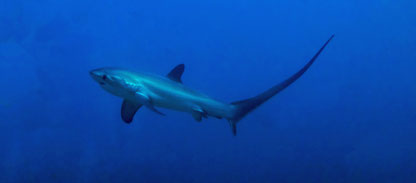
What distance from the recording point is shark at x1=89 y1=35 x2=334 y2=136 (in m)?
3.43

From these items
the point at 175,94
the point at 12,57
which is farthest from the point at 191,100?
the point at 12,57

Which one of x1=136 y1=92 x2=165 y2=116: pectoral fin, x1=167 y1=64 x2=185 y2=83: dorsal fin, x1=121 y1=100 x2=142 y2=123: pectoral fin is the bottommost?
x1=136 y1=92 x2=165 y2=116: pectoral fin

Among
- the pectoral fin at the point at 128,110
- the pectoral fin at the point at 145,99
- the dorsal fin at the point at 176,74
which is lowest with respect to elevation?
the pectoral fin at the point at 145,99

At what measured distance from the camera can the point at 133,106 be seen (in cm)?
432

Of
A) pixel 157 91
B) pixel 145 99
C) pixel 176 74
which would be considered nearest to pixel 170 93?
pixel 157 91

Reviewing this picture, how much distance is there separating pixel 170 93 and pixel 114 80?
562 millimetres

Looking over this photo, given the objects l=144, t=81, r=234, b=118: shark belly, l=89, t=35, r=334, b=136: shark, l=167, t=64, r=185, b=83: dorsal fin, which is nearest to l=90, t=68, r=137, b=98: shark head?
l=89, t=35, r=334, b=136: shark

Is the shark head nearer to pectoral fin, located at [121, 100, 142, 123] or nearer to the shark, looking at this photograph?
the shark

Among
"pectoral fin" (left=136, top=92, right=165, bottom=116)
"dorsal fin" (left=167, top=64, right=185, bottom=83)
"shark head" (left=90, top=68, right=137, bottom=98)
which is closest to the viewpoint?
"shark head" (left=90, top=68, right=137, bottom=98)

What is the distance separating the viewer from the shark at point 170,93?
3.43m

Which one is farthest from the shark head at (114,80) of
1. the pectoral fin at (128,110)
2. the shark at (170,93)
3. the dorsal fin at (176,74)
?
the pectoral fin at (128,110)

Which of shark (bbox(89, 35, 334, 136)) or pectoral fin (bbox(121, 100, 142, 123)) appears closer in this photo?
shark (bbox(89, 35, 334, 136))

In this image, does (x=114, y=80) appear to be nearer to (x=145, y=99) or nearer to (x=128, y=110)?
(x=145, y=99)

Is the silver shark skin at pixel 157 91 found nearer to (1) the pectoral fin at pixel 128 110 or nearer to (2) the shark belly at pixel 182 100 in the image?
(2) the shark belly at pixel 182 100
